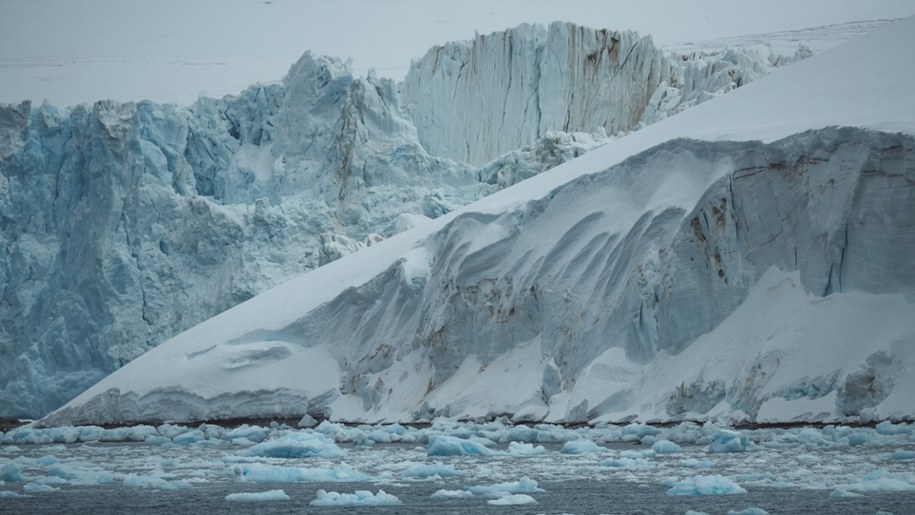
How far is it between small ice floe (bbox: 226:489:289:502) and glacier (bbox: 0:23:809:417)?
17976mm

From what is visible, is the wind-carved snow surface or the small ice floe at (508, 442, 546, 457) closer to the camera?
the small ice floe at (508, 442, 546, 457)

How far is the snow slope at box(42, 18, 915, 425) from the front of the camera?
14719 millimetres

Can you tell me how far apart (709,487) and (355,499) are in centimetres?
259

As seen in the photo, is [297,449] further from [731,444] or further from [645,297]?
[645,297]

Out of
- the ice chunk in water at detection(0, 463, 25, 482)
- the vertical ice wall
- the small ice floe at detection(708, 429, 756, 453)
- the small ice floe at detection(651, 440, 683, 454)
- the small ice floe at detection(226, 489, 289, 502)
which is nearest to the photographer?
the small ice floe at detection(226, 489, 289, 502)

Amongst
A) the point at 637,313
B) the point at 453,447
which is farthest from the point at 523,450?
the point at 637,313

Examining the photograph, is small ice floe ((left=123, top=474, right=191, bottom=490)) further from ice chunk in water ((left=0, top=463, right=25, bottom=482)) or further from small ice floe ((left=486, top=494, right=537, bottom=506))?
small ice floe ((left=486, top=494, right=537, bottom=506))

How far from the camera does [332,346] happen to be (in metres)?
21.9

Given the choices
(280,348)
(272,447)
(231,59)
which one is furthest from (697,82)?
(231,59)

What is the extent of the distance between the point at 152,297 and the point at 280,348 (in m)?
7.25

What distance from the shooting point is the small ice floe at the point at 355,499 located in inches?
344

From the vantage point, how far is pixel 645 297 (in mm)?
17266

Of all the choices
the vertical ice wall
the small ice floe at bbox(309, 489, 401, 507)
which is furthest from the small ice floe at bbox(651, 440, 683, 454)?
the vertical ice wall

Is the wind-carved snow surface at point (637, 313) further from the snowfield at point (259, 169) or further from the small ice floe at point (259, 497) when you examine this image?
the small ice floe at point (259, 497)
